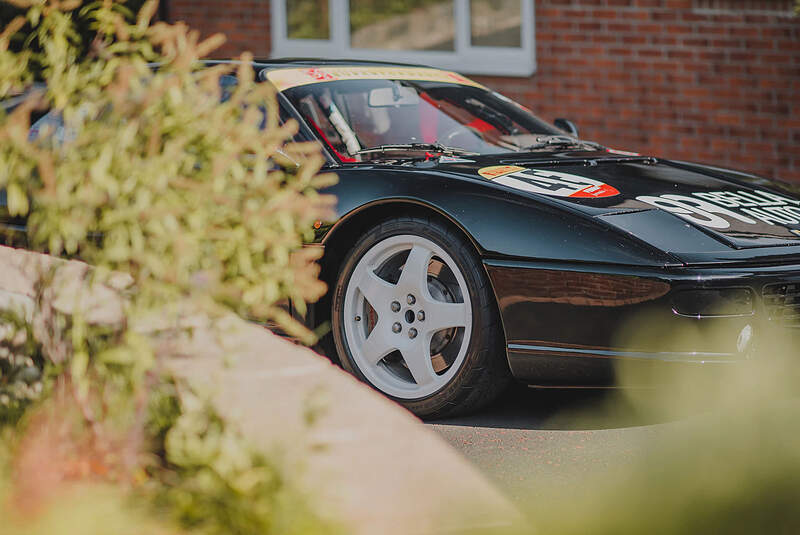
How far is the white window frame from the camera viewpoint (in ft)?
30.6

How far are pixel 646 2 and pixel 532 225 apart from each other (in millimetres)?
6343

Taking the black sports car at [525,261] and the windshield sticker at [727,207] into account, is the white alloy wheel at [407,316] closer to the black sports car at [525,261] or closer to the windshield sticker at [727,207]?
the black sports car at [525,261]

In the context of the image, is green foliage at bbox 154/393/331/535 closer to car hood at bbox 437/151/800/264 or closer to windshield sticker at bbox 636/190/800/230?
car hood at bbox 437/151/800/264

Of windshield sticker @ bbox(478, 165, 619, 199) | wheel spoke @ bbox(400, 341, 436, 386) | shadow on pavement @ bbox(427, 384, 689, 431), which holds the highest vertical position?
windshield sticker @ bbox(478, 165, 619, 199)

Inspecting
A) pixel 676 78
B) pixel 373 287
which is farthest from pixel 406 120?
pixel 676 78

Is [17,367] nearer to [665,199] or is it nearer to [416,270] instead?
[416,270]

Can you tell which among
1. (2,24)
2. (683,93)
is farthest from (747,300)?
(683,93)

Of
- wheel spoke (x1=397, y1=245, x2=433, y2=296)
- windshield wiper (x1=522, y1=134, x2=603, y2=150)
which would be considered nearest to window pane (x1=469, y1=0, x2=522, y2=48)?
windshield wiper (x1=522, y1=134, x2=603, y2=150)

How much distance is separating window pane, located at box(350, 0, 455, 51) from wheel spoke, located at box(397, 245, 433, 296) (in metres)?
5.93

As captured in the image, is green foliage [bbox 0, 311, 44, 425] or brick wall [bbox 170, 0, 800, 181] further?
brick wall [bbox 170, 0, 800, 181]

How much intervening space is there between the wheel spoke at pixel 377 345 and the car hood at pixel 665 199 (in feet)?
2.10

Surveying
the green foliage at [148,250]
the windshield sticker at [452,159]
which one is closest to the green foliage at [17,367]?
the green foliage at [148,250]

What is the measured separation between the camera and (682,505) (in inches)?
100

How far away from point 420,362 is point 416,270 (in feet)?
1.08
